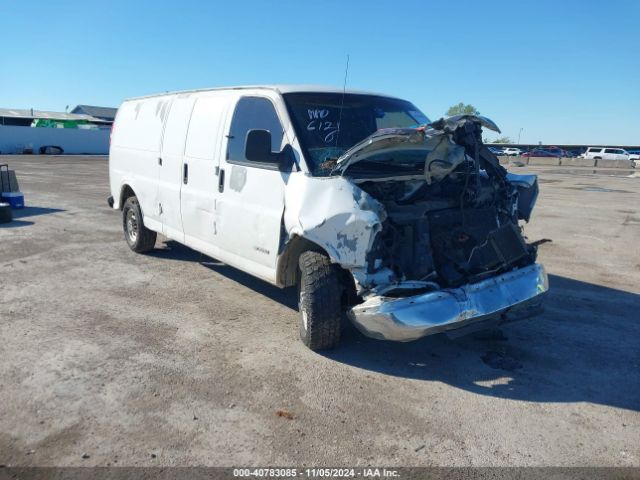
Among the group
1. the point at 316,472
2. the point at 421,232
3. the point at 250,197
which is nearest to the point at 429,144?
the point at 421,232

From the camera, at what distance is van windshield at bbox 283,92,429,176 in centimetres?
454

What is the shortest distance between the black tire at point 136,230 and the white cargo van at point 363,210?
1863mm

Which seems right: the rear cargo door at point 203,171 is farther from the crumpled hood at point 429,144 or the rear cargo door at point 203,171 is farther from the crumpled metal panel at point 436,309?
the crumpled metal panel at point 436,309

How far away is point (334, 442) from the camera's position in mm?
3172

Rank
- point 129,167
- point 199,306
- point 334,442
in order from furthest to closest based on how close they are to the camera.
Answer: point 129,167, point 199,306, point 334,442

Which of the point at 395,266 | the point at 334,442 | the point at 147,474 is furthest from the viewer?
the point at 395,266

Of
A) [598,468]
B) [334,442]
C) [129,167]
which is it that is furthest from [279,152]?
[129,167]

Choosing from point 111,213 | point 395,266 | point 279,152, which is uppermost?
point 279,152

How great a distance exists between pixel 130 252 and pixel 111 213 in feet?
12.9

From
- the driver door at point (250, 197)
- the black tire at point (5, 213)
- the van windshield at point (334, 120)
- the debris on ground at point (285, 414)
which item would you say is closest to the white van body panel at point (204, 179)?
the driver door at point (250, 197)

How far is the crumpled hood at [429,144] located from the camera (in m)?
4.02

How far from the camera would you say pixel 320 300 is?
13.6 feet

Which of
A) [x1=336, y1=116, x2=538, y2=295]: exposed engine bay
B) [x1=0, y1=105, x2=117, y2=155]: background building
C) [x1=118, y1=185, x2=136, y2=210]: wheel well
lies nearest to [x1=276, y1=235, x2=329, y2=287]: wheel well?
[x1=336, y1=116, x2=538, y2=295]: exposed engine bay

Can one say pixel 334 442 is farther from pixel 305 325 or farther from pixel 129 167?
pixel 129 167
